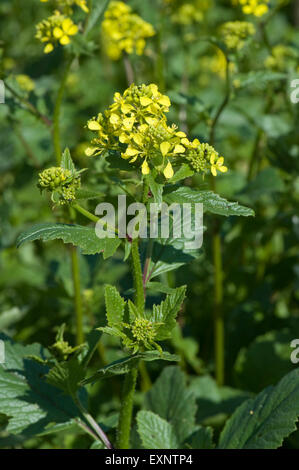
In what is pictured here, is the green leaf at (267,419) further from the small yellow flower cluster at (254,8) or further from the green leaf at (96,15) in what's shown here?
the small yellow flower cluster at (254,8)

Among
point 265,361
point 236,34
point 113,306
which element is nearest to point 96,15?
point 236,34

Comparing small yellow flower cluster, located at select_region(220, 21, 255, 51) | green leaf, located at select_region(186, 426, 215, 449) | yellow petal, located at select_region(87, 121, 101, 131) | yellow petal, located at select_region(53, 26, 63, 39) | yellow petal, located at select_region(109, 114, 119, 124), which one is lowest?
green leaf, located at select_region(186, 426, 215, 449)

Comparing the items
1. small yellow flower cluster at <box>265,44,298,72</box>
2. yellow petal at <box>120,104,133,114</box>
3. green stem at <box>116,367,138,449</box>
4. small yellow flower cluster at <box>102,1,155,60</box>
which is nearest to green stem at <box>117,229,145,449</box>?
green stem at <box>116,367,138,449</box>

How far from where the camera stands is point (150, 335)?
1385 millimetres

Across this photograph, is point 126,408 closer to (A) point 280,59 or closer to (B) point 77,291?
(B) point 77,291

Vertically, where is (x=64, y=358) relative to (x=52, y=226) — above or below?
below

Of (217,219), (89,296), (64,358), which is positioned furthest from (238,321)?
(64,358)

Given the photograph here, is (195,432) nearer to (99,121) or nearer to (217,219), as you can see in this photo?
(217,219)

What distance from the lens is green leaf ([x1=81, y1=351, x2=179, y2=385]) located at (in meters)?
1.33

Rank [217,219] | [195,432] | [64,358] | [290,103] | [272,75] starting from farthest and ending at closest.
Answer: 1. [290,103]
2. [217,219]
3. [272,75]
4. [195,432]
5. [64,358]

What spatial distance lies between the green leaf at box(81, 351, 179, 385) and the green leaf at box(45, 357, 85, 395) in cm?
10

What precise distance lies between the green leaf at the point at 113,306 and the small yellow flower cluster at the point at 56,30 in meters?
0.84

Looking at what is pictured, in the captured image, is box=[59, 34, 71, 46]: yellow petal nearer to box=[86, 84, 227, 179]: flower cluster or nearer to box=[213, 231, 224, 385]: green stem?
box=[86, 84, 227, 179]: flower cluster
